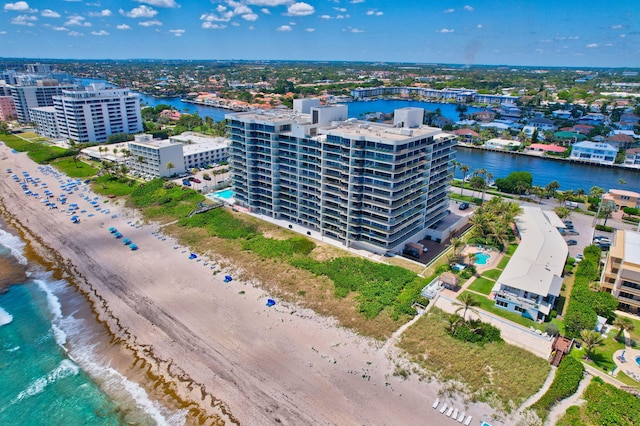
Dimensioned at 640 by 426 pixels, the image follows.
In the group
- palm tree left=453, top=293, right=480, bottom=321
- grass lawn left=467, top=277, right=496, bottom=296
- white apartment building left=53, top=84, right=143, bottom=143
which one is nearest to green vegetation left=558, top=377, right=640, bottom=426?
palm tree left=453, top=293, right=480, bottom=321

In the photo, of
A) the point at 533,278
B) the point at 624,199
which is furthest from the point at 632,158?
the point at 533,278

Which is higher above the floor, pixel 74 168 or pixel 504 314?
pixel 74 168

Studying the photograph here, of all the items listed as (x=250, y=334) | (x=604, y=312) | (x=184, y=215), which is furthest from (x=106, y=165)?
(x=604, y=312)

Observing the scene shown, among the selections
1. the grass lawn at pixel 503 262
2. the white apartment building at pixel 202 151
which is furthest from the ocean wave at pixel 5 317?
the grass lawn at pixel 503 262

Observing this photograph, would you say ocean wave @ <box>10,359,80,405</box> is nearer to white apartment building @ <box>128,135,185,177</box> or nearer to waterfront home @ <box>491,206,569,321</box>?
waterfront home @ <box>491,206,569,321</box>

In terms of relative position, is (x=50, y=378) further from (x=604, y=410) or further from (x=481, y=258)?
(x=481, y=258)

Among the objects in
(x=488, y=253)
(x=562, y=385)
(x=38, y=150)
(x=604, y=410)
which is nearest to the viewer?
(x=604, y=410)
